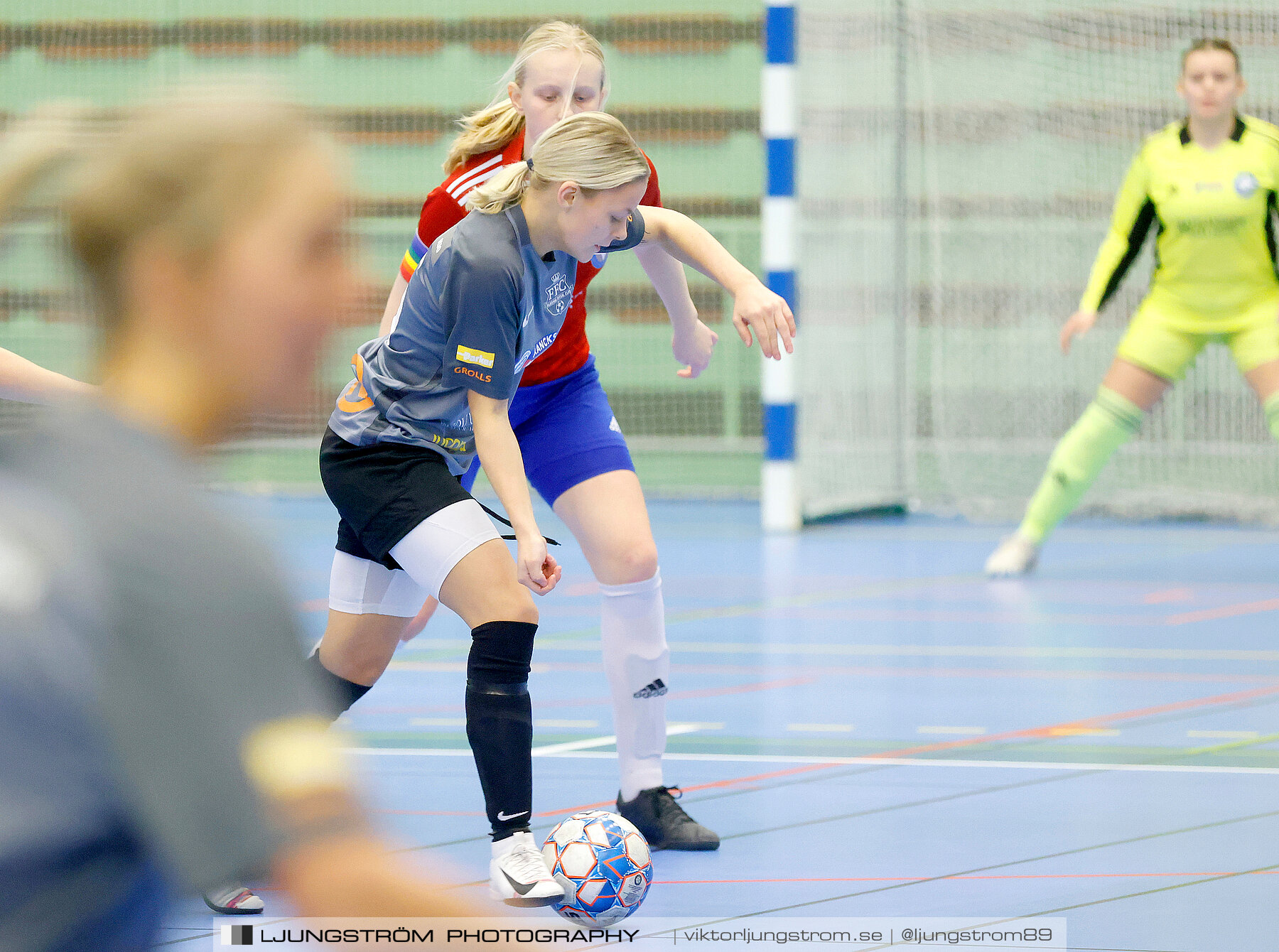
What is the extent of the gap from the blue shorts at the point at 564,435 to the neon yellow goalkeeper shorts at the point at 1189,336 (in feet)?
13.2

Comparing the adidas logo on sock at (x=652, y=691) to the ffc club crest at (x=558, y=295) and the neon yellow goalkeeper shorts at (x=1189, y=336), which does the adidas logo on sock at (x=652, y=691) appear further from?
the neon yellow goalkeeper shorts at (x=1189, y=336)

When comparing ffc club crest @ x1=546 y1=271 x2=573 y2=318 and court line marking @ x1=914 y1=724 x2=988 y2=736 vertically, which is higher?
ffc club crest @ x1=546 y1=271 x2=573 y2=318

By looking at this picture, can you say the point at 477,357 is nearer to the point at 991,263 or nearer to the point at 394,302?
the point at 394,302

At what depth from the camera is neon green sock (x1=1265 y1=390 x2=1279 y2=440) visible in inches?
275

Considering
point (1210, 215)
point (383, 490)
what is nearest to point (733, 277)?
point (383, 490)

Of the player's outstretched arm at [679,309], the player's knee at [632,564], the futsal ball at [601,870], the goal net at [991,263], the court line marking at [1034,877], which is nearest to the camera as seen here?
the futsal ball at [601,870]

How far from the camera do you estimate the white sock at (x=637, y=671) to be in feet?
12.2

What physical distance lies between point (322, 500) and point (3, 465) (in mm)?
9895

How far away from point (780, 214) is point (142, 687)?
27.0 ft

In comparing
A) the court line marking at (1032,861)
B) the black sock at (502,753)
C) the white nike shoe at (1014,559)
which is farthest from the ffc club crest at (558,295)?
the white nike shoe at (1014,559)

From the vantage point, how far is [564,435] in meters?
3.76

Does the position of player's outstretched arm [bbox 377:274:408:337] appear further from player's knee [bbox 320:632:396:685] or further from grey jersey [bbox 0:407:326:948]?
grey jersey [bbox 0:407:326:948]

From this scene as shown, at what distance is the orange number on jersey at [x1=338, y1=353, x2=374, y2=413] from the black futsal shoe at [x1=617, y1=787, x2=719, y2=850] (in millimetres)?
1017

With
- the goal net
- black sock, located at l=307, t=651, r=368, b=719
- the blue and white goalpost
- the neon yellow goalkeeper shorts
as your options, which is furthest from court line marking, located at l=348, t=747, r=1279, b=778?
the goal net
